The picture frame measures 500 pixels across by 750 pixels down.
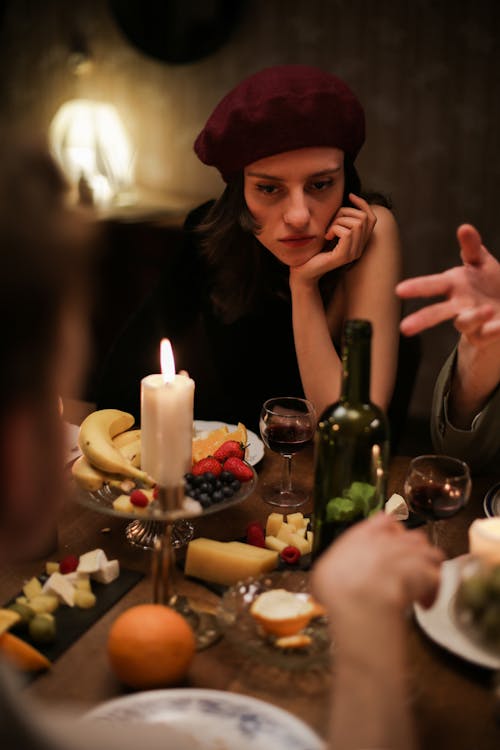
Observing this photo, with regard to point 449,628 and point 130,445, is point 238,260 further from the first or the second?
point 449,628

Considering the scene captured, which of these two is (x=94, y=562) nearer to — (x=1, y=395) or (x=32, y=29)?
(x=1, y=395)

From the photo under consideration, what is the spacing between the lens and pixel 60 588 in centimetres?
105

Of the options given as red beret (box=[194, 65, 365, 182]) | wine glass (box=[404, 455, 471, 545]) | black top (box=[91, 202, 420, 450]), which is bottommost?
black top (box=[91, 202, 420, 450])

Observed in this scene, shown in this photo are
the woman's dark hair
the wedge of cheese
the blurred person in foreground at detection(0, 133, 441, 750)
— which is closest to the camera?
the blurred person in foreground at detection(0, 133, 441, 750)

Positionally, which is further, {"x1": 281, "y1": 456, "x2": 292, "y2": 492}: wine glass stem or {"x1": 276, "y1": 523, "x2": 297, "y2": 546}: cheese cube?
{"x1": 281, "y1": 456, "x2": 292, "y2": 492}: wine glass stem

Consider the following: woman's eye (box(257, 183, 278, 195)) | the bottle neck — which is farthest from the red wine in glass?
woman's eye (box(257, 183, 278, 195))

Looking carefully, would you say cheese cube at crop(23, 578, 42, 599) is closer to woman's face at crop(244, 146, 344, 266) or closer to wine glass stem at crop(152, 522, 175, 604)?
wine glass stem at crop(152, 522, 175, 604)

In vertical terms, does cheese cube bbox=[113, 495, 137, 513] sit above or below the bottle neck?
below

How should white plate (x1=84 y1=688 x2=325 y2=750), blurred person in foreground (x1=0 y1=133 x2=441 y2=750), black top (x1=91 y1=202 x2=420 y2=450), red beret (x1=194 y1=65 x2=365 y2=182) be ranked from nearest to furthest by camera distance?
1. blurred person in foreground (x1=0 y1=133 x2=441 y2=750)
2. white plate (x1=84 y1=688 x2=325 y2=750)
3. red beret (x1=194 y1=65 x2=365 y2=182)
4. black top (x1=91 y1=202 x2=420 y2=450)

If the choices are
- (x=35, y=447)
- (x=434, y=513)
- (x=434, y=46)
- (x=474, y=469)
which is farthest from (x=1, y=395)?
(x=434, y=46)

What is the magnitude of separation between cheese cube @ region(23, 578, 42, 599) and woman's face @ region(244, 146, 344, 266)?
1.03 m

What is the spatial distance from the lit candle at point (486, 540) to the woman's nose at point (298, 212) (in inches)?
37.0

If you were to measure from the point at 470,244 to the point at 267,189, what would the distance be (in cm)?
62

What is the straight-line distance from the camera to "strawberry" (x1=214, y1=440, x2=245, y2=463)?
1338 millimetres
